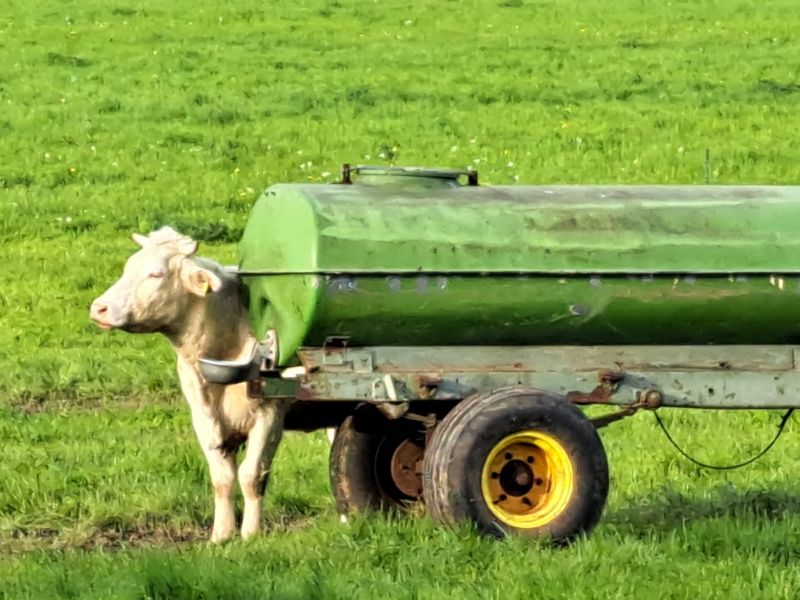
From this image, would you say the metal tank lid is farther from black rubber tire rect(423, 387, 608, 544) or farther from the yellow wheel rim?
the yellow wheel rim

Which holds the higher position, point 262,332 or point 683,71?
point 683,71

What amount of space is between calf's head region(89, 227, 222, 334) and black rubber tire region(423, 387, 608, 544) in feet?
4.68

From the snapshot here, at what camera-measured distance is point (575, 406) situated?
7844mm

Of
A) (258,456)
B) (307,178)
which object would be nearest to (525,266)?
(258,456)

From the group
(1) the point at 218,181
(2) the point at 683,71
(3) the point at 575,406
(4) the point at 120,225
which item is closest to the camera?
(3) the point at 575,406

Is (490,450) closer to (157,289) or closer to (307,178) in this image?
(157,289)

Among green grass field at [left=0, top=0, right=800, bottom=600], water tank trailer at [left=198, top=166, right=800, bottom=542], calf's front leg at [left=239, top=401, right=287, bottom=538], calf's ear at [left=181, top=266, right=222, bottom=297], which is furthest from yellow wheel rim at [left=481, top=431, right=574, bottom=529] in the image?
calf's ear at [left=181, top=266, right=222, bottom=297]

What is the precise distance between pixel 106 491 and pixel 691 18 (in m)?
23.5

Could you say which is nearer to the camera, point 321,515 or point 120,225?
point 321,515

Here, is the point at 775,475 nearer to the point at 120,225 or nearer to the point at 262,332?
the point at 262,332

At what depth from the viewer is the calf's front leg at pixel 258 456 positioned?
8.57 meters

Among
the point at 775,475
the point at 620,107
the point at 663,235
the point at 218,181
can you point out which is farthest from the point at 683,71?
the point at 663,235

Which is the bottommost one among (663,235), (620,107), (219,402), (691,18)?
(219,402)

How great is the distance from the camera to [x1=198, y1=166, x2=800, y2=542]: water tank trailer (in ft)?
25.5
